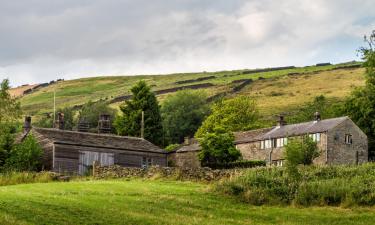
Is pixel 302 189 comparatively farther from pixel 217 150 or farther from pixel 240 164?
pixel 217 150

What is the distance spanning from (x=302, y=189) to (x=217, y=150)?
156 ft

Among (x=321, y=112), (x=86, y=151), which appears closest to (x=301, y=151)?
(x=86, y=151)

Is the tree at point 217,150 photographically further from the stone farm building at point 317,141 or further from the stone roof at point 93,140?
the stone roof at point 93,140

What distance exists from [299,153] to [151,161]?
2150 cm

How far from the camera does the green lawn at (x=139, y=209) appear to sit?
1372 inches

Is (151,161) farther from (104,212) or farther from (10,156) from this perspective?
(104,212)

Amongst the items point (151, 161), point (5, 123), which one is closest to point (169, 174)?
point (5, 123)

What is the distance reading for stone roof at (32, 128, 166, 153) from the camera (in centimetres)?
8514

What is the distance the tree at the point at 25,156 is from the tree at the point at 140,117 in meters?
40.4

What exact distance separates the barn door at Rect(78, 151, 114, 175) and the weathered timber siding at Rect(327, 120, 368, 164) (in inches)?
1046

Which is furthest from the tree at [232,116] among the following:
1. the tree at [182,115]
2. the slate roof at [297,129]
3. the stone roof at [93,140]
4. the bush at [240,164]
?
the bush at [240,164]

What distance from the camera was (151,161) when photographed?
305 ft

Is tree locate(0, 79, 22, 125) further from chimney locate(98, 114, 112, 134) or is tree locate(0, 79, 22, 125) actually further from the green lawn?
chimney locate(98, 114, 112, 134)

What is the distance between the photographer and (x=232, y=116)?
133m
